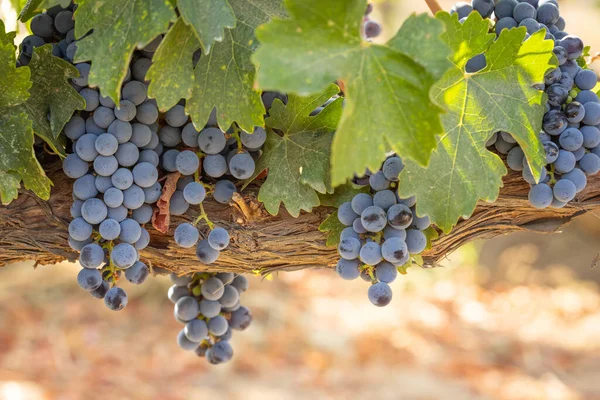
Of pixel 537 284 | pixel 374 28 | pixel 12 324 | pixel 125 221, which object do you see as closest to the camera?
pixel 125 221

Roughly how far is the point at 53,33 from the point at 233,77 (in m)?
0.26

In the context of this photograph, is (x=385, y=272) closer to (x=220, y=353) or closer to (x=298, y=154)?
(x=298, y=154)

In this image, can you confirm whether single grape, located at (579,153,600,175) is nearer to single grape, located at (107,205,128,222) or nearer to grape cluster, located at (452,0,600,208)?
grape cluster, located at (452,0,600,208)

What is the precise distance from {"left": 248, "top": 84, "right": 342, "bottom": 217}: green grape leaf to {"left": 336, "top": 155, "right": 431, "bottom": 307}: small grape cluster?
4cm

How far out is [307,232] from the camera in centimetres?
82

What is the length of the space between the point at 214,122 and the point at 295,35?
23cm

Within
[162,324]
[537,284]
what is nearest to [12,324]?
[162,324]

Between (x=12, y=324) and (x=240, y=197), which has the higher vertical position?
(x=240, y=197)

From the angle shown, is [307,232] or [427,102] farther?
[307,232]

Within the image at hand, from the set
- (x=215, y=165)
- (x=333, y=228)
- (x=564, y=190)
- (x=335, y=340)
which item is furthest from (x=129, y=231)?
(x=335, y=340)

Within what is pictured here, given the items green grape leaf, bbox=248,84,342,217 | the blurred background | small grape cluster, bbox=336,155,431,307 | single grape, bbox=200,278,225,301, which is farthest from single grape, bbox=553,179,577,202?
the blurred background

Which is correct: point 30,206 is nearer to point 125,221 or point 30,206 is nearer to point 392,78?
point 125,221

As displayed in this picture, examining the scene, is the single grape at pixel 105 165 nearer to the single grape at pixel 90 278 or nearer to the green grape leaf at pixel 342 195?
the single grape at pixel 90 278

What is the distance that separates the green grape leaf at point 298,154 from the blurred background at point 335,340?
7.40ft
